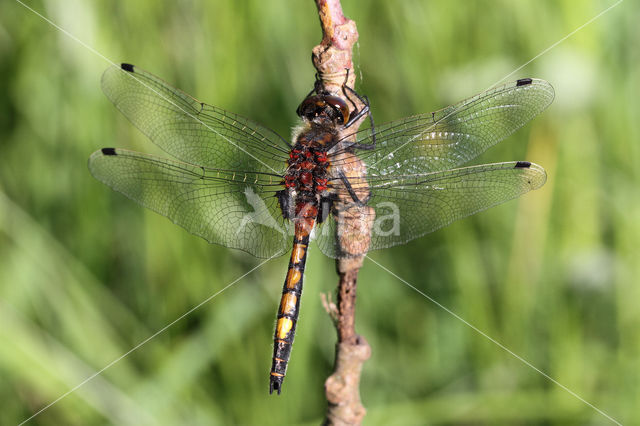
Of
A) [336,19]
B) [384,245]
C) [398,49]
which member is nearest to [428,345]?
[384,245]

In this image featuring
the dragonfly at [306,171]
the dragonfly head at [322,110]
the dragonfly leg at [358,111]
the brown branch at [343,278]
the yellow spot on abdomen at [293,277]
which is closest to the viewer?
the brown branch at [343,278]

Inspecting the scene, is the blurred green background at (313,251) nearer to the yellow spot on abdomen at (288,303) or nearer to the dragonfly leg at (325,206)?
the yellow spot on abdomen at (288,303)

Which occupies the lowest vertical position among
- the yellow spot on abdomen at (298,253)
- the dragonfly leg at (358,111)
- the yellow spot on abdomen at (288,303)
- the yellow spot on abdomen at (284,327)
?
the yellow spot on abdomen at (284,327)

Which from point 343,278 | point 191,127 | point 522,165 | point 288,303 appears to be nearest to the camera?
point 343,278

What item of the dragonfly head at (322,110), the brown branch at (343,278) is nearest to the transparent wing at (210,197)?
the dragonfly head at (322,110)

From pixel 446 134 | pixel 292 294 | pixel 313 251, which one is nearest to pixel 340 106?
pixel 446 134

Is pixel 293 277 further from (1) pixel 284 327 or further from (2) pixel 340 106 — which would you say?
(2) pixel 340 106
